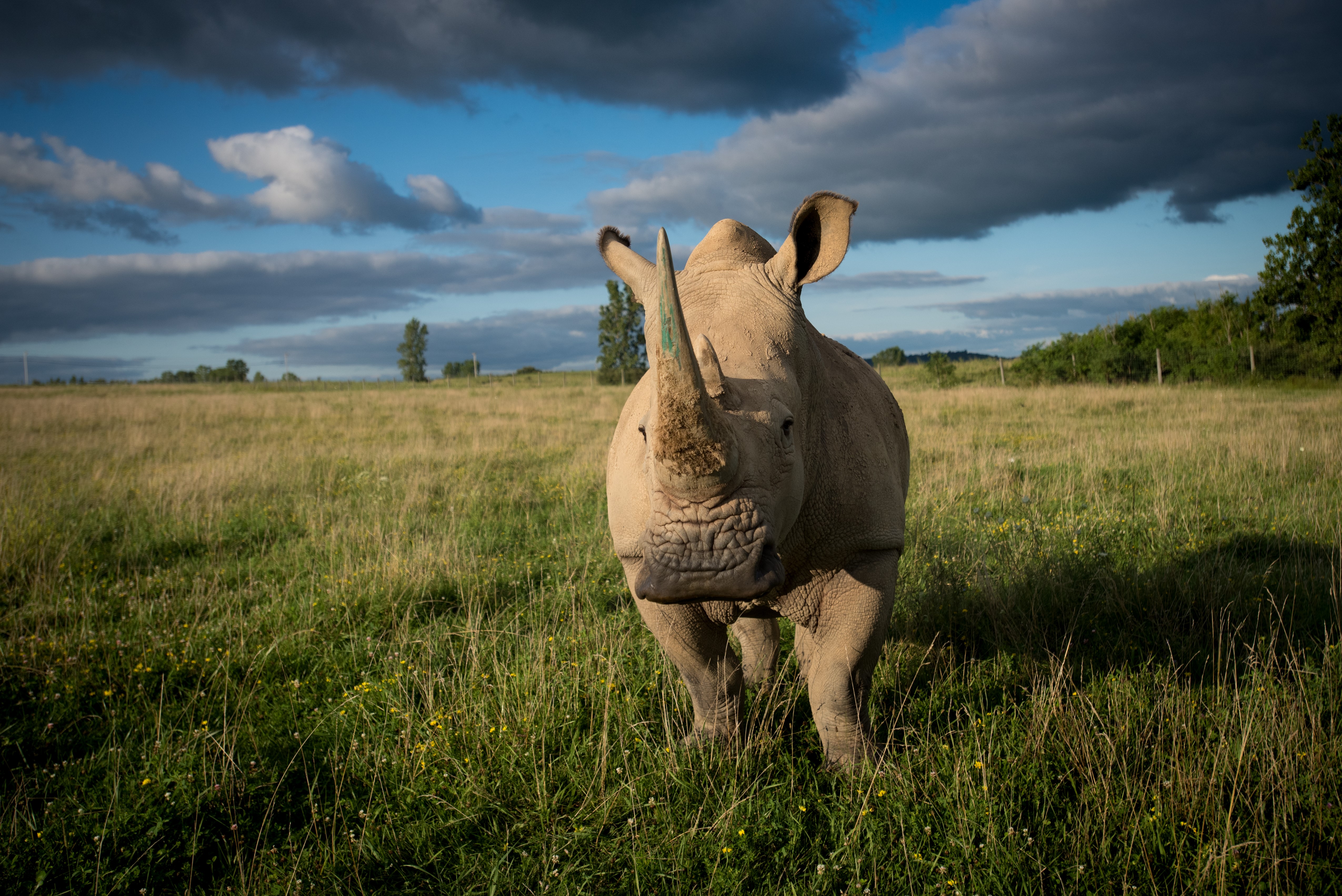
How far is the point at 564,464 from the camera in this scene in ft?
36.2

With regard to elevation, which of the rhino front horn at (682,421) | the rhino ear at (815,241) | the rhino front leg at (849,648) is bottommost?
the rhino front leg at (849,648)

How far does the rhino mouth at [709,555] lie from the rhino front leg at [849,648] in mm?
986

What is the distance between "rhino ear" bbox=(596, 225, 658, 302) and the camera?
116 inches

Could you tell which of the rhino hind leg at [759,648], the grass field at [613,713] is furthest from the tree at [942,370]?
the rhino hind leg at [759,648]

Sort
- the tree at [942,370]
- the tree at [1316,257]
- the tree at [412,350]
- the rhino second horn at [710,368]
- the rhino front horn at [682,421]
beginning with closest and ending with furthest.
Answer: the rhino front horn at [682,421] < the rhino second horn at [710,368] < the tree at [1316,257] < the tree at [942,370] < the tree at [412,350]

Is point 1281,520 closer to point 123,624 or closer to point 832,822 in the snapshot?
point 832,822

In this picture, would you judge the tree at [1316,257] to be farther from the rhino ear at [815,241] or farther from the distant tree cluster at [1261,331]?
the rhino ear at [815,241]

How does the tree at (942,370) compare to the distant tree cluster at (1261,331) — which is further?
the tree at (942,370)

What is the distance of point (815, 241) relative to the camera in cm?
289

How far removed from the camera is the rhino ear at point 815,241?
2.71 meters

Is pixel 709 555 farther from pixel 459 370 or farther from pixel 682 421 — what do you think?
pixel 459 370

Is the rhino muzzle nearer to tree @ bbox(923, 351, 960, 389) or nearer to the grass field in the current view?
the grass field

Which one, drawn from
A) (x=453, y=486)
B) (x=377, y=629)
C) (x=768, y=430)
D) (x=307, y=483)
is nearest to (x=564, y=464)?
(x=453, y=486)

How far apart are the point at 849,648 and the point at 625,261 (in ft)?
6.53
